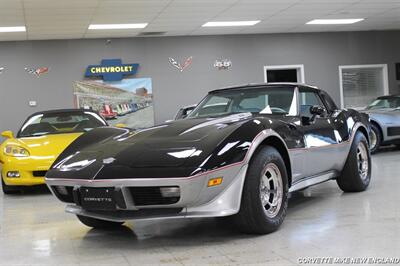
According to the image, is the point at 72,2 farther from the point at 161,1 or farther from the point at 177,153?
the point at 177,153

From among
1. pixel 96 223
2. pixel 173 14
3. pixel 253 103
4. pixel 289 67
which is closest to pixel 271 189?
pixel 253 103

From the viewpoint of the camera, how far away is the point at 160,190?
11.9 ft

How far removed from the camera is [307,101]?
555 cm

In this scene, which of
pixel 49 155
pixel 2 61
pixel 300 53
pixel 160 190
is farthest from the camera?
pixel 300 53

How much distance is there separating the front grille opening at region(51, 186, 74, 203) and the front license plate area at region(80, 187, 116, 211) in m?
0.29

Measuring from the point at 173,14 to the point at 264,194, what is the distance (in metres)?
8.73

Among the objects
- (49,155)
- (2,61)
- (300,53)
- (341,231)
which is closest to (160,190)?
(341,231)

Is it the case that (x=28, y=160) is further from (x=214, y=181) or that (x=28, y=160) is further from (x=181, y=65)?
(x=181, y=65)

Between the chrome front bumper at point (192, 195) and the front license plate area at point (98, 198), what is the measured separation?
4 cm

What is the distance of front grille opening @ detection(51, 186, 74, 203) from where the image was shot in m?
4.11

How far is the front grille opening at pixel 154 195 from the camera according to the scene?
Answer: 3.62 m

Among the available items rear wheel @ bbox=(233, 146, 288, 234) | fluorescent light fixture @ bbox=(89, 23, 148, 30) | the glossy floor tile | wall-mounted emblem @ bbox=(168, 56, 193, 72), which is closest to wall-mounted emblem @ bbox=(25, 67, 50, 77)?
→ fluorescent light fixture @ bbox=(89, 23, 148, 30)

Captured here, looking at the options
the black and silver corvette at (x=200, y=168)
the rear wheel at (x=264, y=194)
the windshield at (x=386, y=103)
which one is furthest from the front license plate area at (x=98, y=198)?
the windshield at (x=386, y=103)

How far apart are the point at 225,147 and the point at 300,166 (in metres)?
1.17
